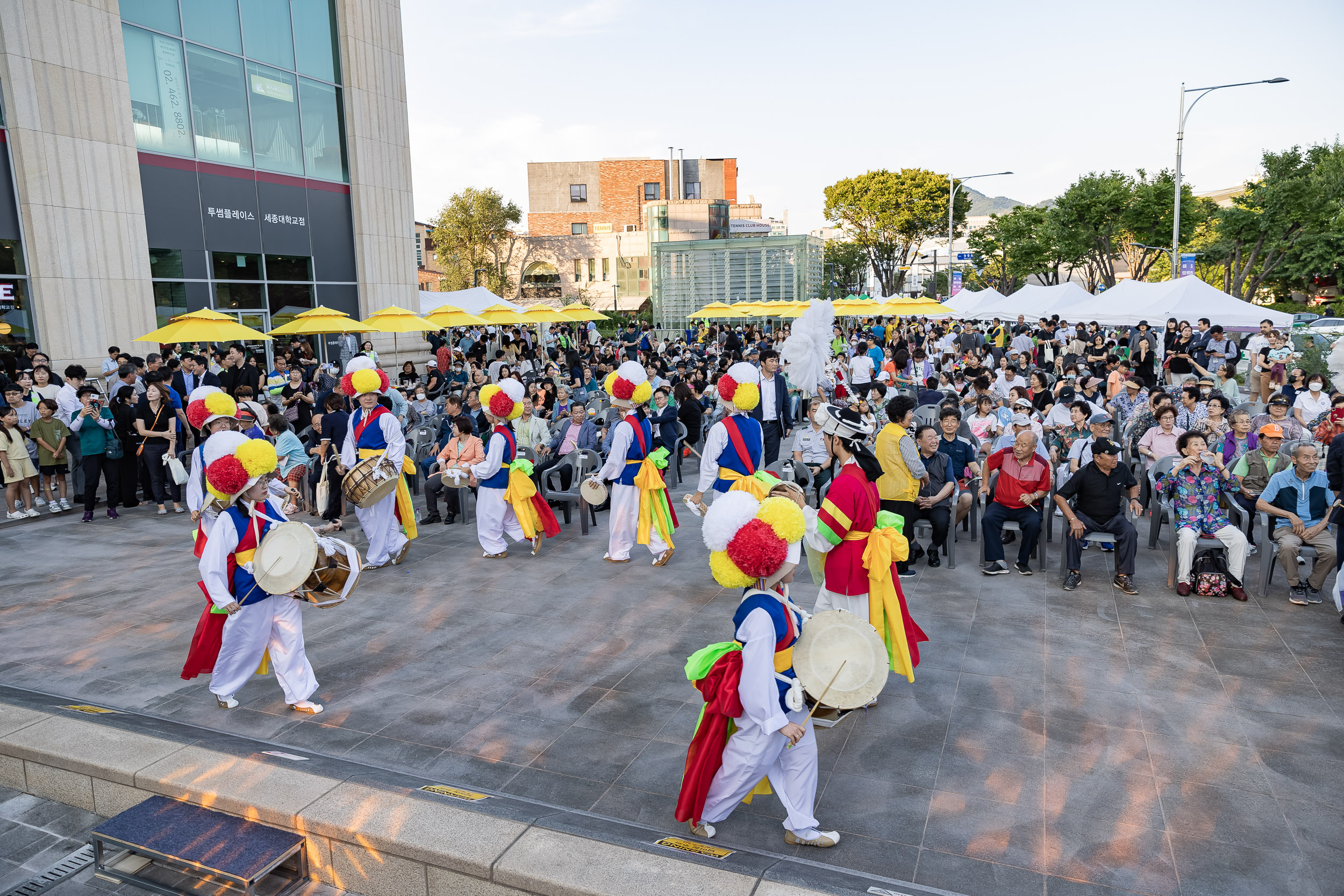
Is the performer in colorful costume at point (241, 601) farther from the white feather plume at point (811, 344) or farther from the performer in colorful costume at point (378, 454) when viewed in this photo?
the white feather plume at point (811, 344)

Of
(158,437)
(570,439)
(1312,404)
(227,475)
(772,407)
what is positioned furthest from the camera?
(772,407)

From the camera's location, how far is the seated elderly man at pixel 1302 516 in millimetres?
A: 6898

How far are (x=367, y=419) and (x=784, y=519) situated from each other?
5.66 m

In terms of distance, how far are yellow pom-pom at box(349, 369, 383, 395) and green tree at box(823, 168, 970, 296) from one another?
4227 centimetres

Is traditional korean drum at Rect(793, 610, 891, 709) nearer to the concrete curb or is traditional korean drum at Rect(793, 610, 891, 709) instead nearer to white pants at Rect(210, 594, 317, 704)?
the concrete curb

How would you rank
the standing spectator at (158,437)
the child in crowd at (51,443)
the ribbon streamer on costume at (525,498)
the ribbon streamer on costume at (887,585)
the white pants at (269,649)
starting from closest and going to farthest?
the ribbon streamer on costume at (887,585) → the white pants at (269,649) → the ribbon streamer on costume at (525,498) → the child in crowd at (51,443) → the standing spectator at (158,437)

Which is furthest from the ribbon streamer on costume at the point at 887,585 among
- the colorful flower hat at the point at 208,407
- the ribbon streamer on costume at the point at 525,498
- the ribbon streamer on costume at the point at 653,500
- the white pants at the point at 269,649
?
the colorful flower hat at the point at 208,407

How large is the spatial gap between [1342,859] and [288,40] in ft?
73.3

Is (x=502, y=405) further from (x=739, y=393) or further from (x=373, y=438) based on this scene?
(x=739, y=393)

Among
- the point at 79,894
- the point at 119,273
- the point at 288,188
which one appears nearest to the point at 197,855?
the point at 79,894

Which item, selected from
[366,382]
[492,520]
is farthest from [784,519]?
[366,382]

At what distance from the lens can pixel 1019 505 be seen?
7809 millimetres

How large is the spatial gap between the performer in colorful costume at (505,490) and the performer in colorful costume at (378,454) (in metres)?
0.75

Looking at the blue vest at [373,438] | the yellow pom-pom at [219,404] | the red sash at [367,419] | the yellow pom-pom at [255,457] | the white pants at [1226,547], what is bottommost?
the white pants at [1226,547]
